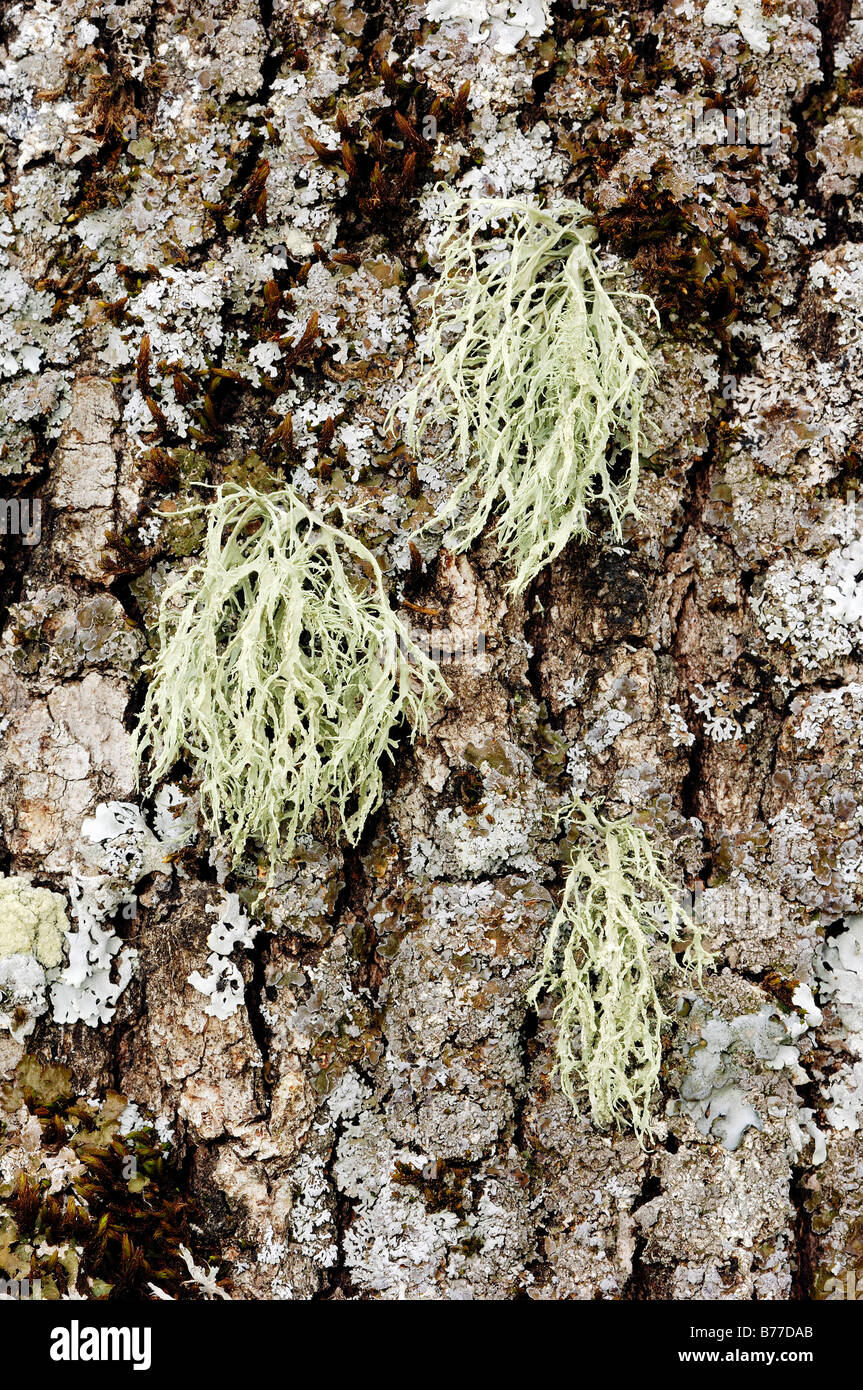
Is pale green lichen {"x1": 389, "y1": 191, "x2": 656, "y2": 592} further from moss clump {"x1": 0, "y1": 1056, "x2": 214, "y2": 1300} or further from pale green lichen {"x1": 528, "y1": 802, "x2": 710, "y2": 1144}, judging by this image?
moss clump {"x1": 0, "y1": 1056, "x2": 214, "y2": 1300}

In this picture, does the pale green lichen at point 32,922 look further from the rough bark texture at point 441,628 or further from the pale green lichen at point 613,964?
the pale green lichen at point 613,964

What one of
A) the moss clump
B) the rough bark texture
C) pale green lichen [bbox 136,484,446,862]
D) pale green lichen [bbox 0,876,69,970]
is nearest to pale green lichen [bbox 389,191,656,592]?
the rough bark texture

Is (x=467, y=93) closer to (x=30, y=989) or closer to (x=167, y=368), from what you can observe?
(x=167, y=368)

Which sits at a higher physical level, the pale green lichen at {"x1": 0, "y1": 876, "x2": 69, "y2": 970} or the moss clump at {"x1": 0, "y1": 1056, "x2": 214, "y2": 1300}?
the pale green lichen at {"x1": 0, "y1": 876, "x2": 69, "y2": 970}

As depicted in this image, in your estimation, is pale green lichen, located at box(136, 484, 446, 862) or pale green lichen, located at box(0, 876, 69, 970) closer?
pale green lichen, located at box(136, 484, 446, 862)

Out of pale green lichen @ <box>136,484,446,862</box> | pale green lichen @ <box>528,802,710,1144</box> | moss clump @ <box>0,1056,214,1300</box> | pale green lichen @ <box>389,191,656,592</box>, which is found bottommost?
moss clump @ <box>0,1056,214,1300</box>

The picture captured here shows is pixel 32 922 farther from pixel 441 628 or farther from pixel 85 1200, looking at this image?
pixel 441 628
